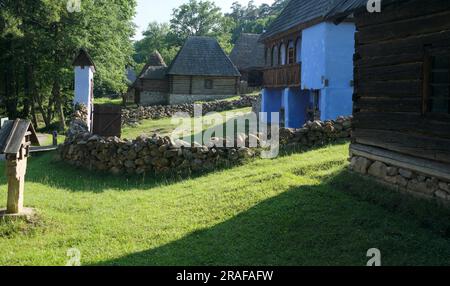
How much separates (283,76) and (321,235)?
1611 cm

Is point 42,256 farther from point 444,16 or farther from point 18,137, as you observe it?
point 444,16

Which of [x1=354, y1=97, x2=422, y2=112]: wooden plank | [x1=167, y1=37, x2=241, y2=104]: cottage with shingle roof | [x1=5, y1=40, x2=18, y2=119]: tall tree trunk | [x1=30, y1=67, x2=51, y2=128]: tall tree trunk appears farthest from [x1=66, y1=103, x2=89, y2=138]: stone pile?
[x1=167, y1=37, x2=241, y2=104]: cottage with shingle roof

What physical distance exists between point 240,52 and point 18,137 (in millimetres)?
39654

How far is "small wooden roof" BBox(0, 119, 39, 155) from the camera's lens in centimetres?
814

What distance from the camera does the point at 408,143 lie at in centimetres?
865

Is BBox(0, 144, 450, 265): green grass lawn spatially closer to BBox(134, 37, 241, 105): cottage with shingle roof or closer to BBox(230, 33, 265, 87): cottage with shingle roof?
BBox(134, 37, 241, 105): cottage with shingle roof

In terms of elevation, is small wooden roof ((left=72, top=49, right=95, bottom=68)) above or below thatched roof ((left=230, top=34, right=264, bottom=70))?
below

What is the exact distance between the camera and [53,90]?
32812 millimetres

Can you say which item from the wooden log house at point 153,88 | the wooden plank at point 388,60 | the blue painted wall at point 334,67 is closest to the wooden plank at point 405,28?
the wooden plank at point 388,60

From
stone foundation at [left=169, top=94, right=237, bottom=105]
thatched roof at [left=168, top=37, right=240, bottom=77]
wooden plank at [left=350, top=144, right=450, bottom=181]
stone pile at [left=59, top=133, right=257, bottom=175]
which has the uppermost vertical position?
thatched roof at [left=168, top=37, right=240, bottom=77]

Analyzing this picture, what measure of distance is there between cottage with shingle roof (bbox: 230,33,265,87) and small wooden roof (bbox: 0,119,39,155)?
37590 mm

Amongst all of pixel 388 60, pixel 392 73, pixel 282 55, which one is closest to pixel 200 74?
pixel 282 55

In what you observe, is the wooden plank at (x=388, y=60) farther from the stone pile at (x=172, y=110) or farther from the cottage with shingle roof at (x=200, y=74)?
the cottage with shingle roof at (x=200, y=74)
